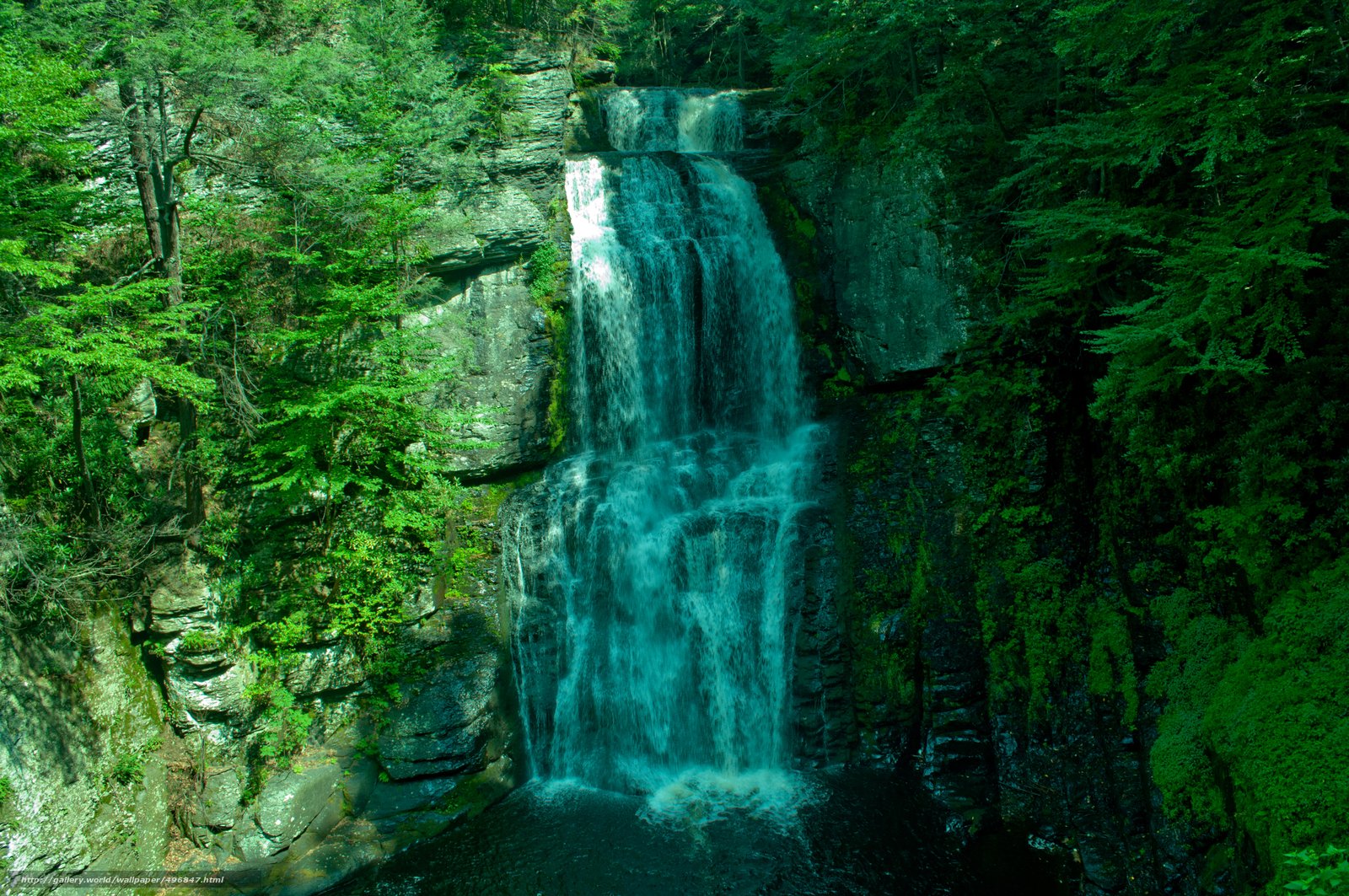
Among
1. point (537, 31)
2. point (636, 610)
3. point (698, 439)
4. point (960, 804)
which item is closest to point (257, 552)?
point (636, 610)

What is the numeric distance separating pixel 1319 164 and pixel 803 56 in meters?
8.25

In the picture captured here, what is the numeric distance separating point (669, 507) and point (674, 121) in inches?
335

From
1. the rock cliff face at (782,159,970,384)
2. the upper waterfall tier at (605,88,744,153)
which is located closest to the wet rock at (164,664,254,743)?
the rock cliff face at (782,159,970,384)

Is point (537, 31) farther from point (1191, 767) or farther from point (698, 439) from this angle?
point (1191, 767)

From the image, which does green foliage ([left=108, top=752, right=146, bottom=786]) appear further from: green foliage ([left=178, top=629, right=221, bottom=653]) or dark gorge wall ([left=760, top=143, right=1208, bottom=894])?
dark gorge wall ([left=760, top=143, right=1208, bottom=894])

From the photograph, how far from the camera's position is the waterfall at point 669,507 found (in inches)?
380

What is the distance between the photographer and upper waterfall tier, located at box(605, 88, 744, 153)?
14.6 m

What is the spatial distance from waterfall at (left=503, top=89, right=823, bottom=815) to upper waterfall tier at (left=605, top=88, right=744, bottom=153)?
1.58m

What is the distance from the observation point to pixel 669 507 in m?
10.9

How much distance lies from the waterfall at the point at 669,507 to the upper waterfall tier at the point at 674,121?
1.58 metres

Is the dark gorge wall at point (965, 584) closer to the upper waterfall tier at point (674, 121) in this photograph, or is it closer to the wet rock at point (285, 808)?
the upper waterfall tier at point (674, 121)

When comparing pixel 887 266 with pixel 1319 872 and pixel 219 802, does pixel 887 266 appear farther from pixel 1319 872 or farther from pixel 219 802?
pixel 219 802

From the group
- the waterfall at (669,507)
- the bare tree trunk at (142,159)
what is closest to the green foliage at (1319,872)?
Answer: the waterfall at (669,507)

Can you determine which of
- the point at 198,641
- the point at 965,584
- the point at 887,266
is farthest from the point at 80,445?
the point at 887,266
